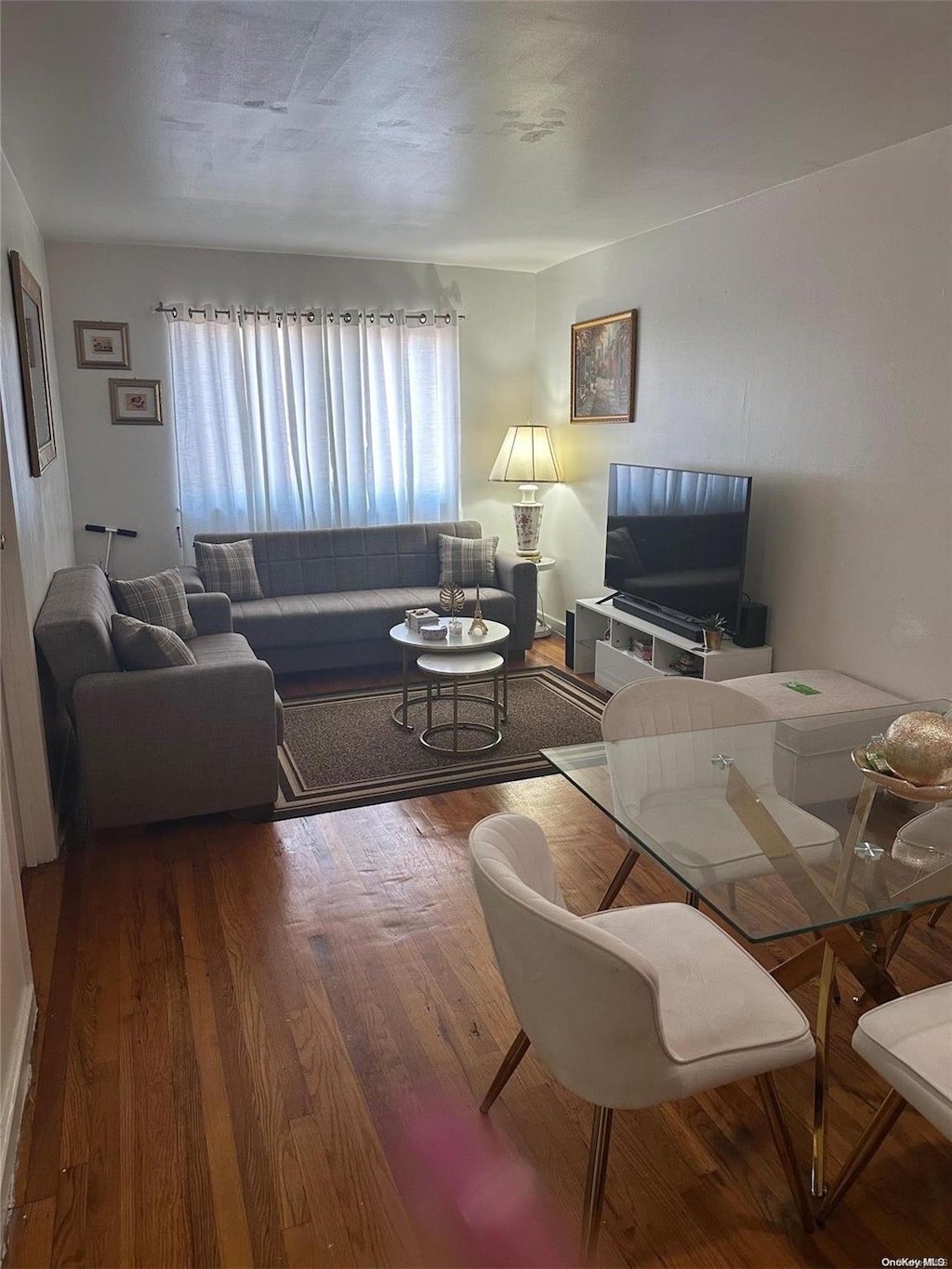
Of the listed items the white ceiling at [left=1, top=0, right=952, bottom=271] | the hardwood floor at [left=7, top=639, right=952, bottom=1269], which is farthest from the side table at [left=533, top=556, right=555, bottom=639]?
the hardwood floor at [left=7, top=639, right=952, bottom=1269]

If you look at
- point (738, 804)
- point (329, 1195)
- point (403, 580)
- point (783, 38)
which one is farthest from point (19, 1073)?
point (403, 580)

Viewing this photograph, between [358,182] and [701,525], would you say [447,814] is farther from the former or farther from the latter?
[358,182]

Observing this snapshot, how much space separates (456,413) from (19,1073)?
491cm

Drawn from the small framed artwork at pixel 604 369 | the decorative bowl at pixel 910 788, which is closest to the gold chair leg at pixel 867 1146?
the decorative bowl at pixel 910 788

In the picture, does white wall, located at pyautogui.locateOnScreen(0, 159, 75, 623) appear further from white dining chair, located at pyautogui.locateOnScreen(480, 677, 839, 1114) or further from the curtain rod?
white dining chair, located at pyautogui.locateOnScreen(480, 677, 839, 1114)

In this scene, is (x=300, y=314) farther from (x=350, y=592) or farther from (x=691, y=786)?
(x=691, y=786)

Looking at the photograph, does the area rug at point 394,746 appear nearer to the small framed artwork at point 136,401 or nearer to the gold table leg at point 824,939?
the gold table leg at point 824,939

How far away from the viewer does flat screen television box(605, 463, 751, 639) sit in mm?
4031

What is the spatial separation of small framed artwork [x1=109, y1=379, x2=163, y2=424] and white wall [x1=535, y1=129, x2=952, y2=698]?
291 cm

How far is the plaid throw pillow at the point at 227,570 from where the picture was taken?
17.2 feet

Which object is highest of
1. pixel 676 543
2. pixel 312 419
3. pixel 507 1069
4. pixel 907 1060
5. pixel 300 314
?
pixel 300 314

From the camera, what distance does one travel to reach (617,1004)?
4.39ft

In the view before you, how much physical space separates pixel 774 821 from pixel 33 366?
3462mm

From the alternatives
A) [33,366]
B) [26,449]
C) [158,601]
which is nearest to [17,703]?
[26,449]
